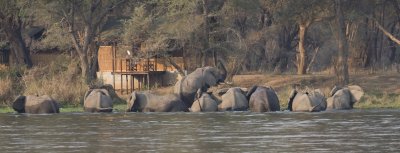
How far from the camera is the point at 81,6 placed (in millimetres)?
70375

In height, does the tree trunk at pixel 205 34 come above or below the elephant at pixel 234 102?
above

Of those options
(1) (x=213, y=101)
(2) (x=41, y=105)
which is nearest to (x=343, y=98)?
(1) (x=213, y=101)

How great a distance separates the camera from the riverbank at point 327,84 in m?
57.1

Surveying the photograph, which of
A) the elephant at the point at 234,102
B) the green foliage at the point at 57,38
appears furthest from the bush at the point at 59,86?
the elephant at the point at 234,102

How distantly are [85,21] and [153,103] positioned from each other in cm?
1759

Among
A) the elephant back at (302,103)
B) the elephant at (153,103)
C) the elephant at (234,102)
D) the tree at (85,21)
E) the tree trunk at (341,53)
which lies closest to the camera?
the elephant back at (302,103)

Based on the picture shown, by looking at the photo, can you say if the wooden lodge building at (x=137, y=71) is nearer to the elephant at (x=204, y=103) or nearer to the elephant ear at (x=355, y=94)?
the elephant at (x=204, y=103)

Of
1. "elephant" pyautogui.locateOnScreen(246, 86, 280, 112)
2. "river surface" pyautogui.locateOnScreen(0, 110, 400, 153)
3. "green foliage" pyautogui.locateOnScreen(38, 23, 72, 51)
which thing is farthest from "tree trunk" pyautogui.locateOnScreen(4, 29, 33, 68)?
"elephant" pyautogui.locateOnScreen(246, 86, 280, 112)

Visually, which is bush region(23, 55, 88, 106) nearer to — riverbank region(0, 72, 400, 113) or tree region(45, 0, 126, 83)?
riverbank region(0, 72, 400, 113)

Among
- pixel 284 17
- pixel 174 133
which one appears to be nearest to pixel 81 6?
pixel 284 17

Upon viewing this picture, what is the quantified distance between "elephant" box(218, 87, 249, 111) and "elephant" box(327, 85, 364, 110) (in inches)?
149

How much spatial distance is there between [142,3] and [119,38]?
2.53 m

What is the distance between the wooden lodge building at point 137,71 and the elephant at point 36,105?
17300mm

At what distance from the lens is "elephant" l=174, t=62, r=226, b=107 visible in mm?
57250
